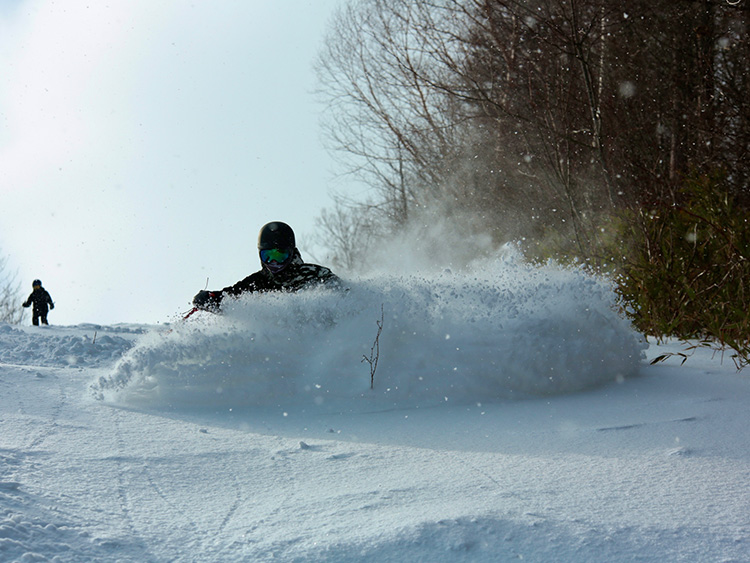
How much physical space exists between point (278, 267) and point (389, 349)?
1393 millimetres

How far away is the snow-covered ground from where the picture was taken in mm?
1785

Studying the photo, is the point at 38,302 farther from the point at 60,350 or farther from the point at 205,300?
the point at 205,300

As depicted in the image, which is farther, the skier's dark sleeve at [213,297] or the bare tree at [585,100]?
the bare tree at [585,100]

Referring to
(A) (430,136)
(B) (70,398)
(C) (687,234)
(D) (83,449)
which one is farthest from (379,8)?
(D) (83,449)

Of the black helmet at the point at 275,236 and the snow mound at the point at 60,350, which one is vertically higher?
the black helmet at the point at 275,236

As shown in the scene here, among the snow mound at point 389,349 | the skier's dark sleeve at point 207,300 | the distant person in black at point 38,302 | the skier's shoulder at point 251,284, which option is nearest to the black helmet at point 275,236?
the skier's shoulder at point 251,284

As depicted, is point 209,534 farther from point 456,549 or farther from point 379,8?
point 379,8

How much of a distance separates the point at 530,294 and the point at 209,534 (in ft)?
9.75

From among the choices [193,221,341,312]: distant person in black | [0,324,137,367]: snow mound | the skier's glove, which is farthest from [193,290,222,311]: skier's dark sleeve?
[0,324,137,367]: snow mound

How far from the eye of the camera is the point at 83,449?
2.70 m

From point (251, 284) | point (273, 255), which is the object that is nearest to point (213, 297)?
point (251, 284)

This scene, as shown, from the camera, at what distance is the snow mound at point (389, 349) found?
398cm

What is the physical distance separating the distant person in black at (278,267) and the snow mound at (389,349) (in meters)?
0.58

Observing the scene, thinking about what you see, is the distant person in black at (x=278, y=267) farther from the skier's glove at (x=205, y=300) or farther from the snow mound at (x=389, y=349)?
the snow mound at (x=389, y=349)
